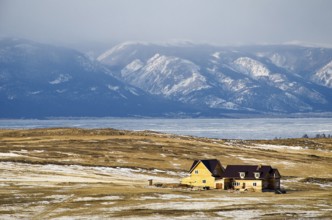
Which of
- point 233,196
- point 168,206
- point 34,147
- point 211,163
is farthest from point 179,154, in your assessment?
point 168,206

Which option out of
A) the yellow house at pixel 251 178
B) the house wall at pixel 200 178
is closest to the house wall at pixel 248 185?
the yellow house at pixel 251 178

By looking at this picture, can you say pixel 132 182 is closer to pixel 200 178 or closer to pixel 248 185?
pixel 200 178

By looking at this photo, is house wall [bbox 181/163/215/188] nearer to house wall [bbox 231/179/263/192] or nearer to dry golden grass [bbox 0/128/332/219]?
house wall [bbox 231/179/263/192]

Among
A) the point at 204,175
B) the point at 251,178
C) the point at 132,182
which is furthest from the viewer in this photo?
the point at 204,175

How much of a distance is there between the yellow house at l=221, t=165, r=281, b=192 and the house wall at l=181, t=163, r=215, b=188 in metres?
2.27

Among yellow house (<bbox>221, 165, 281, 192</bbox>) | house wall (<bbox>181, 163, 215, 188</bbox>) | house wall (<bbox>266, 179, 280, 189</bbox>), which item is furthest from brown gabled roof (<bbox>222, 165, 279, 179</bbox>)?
house wall (<bbox>181, 163, 215, 188</bbox>)

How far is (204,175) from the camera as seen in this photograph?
130125mm

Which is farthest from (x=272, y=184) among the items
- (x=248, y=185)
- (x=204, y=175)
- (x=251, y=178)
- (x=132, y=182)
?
(x=132, y=182)

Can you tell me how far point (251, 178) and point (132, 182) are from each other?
1931 centimetres

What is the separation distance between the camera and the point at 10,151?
544ft

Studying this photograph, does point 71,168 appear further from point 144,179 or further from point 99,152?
point 99,152

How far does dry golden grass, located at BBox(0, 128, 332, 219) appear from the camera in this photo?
93562 millimetres

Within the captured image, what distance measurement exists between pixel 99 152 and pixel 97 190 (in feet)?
210

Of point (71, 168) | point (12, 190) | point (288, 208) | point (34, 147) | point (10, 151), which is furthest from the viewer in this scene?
point (34, 147)
